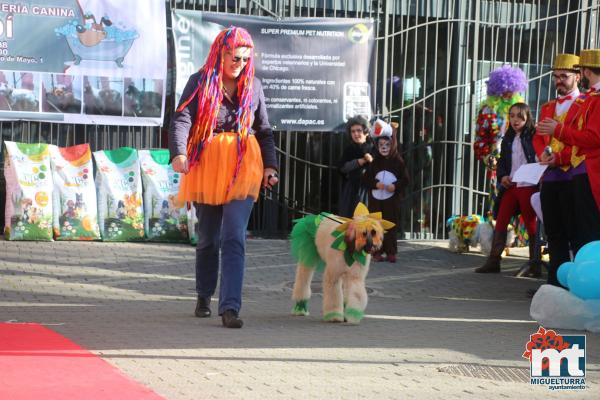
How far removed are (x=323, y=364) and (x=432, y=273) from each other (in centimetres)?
597

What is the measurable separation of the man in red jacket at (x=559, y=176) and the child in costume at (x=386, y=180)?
3.25 m

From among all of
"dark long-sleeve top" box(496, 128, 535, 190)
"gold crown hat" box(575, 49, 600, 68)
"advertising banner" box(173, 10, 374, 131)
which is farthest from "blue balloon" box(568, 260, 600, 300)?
"advertising banner" box(173, 10, 374, 131)

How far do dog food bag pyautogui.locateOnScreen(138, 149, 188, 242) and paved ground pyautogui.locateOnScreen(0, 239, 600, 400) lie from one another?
0.41 m

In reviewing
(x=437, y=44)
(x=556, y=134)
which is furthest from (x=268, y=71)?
(x=556, y=134)

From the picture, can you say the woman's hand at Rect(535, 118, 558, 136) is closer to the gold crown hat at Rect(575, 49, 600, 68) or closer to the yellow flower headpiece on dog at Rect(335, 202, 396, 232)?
the gold crown hat at Rect(575, 49, 600, 68)

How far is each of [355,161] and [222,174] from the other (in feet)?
18.2

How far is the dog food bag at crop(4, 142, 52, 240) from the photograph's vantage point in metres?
12.5

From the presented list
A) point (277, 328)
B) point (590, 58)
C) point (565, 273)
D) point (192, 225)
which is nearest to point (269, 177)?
point (277, 328)

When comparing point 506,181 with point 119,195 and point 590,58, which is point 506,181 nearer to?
point 590,58

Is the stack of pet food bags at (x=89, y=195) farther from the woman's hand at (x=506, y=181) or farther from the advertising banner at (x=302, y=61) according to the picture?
the woman's hand at (x=506, y=181)

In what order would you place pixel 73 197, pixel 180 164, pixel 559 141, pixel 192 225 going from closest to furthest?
pixel 180 164, pixel 559 141, pixel 73 197, pixel 192 225

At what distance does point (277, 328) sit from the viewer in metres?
7.66

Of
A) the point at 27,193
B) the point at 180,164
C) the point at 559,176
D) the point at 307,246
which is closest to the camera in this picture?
the point at 180,164

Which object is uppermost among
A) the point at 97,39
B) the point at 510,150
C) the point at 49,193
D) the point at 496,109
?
the point at 97,39
